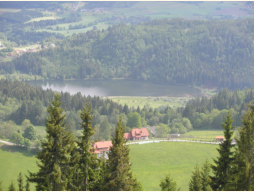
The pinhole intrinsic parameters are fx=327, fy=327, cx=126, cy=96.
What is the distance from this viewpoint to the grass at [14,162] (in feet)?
230

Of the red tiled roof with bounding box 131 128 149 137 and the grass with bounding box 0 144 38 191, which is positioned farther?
the red tiled roof with bounding box 131 128 149 137

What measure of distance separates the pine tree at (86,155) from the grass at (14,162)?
41562 mm

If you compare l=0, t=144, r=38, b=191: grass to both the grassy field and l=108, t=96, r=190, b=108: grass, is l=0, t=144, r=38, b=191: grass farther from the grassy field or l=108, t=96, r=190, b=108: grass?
l=108, t=96, r=190, b=108: grass

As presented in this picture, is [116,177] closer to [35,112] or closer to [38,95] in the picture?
[35,112]

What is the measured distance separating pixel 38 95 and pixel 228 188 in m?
139

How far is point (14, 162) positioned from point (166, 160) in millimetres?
36051

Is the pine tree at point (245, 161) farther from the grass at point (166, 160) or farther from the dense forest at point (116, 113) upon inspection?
the dense forest at point (116, 113)

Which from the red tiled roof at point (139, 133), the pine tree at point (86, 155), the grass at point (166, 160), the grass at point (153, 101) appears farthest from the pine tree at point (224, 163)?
the grass at point (153, 101)

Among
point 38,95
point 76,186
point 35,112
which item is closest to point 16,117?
point 35,112

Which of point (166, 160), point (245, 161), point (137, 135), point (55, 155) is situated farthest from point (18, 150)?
point (245, 161)

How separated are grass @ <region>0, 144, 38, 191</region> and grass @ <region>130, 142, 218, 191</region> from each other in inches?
964

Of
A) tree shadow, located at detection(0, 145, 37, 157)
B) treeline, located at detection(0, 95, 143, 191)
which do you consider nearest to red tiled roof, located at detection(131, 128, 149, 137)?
tree shadow, located at detection(0, 145, 37, 157)

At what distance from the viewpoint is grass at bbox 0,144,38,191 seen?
7022cm

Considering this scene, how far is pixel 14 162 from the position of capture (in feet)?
256
